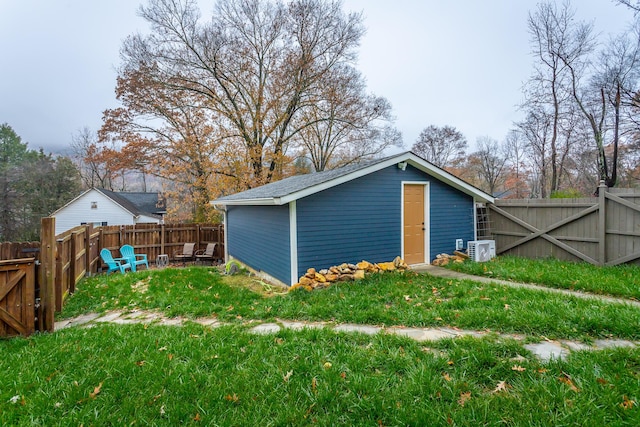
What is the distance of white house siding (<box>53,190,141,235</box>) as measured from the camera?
21.6 meters

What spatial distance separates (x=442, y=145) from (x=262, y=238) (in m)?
24.5

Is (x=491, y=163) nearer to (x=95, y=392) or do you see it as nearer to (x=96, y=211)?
(x=95, y=392)

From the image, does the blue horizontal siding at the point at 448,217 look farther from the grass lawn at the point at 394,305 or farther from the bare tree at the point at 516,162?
the bare tree at the point at 516,162

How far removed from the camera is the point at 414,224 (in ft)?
26.6

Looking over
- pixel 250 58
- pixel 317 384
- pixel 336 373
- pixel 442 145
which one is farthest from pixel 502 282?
pixel 442 145

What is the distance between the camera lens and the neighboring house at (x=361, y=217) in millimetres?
6625

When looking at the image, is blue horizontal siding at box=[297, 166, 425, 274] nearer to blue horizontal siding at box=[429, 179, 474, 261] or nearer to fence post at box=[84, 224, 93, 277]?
blue horizontal siding at box=[429, 179, 474, 261]

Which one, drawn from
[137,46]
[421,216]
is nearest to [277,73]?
[137,46]

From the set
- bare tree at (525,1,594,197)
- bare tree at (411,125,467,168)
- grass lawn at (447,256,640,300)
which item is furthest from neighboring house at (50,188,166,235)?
bare tree at (525,1,594,197)

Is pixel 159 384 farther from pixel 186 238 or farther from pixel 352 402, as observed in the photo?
pixel 186 238

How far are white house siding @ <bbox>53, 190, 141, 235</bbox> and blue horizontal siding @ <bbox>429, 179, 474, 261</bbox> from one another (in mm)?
21110

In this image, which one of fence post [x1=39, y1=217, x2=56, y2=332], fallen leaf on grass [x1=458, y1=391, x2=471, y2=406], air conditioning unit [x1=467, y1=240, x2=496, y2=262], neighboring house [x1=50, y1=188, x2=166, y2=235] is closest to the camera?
fallen leaf on grass [x1=458, y1=391, x2=471, y2=406]

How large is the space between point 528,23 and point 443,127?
1303 cm

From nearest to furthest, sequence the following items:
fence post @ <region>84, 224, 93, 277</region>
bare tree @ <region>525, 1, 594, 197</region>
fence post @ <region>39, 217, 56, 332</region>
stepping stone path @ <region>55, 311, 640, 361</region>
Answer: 1. stepping stone path @ <region>55, 311, 640, 361</region>
2. fence post @ <region>39, 217, 56, 332</region>
3. fence post @ <region>84, 224, 93, 277</region>
4. bare tree @ <region>525, 1, 594, 197</region>
